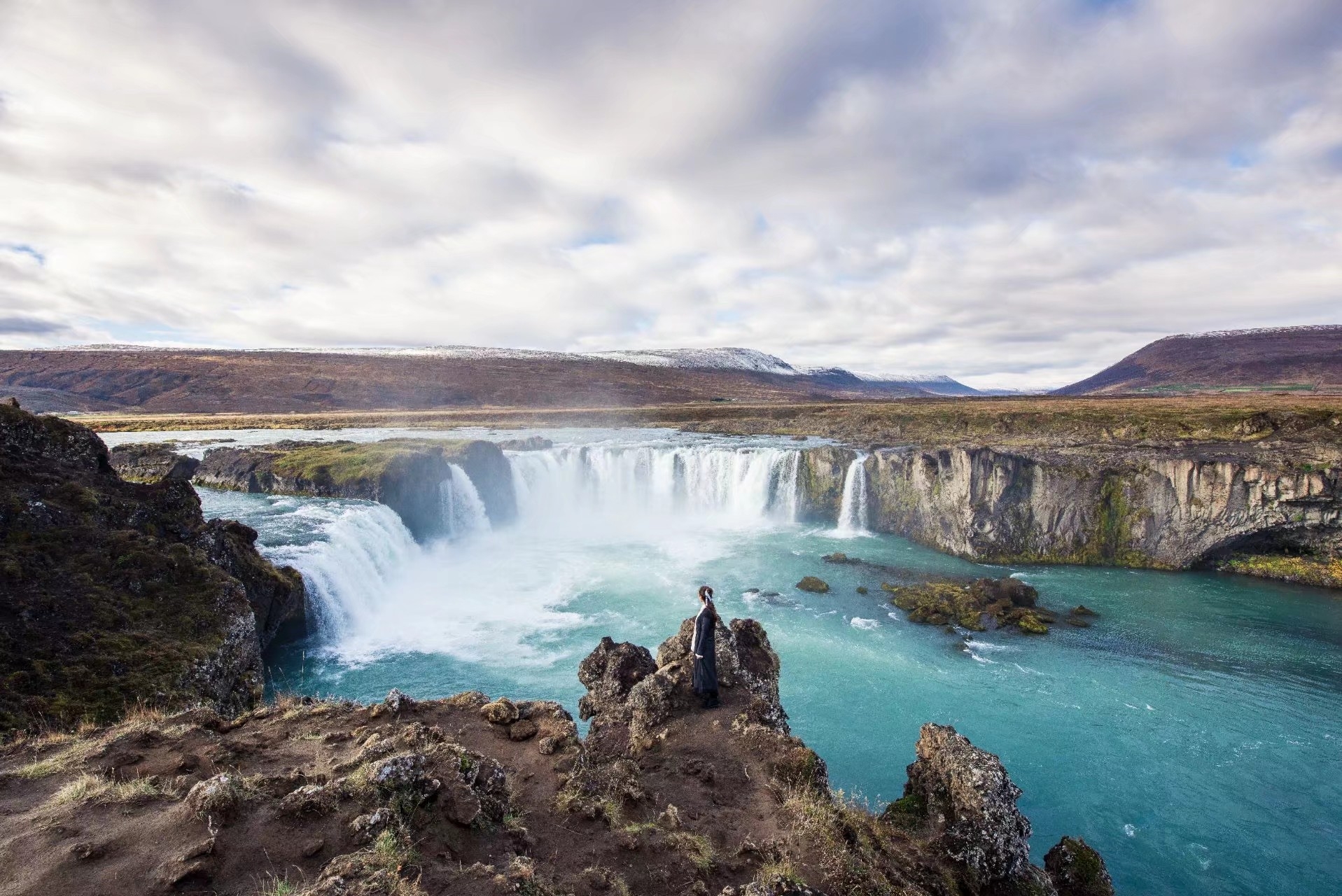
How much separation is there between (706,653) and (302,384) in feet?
433

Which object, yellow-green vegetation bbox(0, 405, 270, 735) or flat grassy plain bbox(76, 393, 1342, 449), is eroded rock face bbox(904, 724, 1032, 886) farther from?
flat grassy plain bbox(76, 393, 1342, 449)

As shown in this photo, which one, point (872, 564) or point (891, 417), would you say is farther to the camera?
point (891, 417)

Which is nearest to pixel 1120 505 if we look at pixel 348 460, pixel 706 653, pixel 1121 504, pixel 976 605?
pixel 1121 504

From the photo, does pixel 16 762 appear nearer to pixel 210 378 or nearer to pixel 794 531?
pixel 794 531

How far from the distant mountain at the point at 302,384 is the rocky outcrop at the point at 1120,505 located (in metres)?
82.3

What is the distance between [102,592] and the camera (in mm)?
12625

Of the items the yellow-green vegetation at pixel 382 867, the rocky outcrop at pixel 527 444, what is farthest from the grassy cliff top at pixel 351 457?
the yellow-green vegetation at pixel 382 867

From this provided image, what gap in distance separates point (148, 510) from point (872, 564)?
98.6 feet

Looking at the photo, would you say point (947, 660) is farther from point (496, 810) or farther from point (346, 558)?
point (346, 558)

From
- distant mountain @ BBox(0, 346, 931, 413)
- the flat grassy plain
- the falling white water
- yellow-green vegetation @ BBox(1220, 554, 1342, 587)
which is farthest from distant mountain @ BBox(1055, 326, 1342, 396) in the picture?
the falling white water

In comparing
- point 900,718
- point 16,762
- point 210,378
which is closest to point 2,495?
point 16,762

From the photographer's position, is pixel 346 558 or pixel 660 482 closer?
pixel 346 558

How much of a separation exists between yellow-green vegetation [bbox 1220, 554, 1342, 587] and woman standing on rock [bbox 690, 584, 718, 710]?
1340 inches

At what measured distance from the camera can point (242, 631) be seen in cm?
1388
